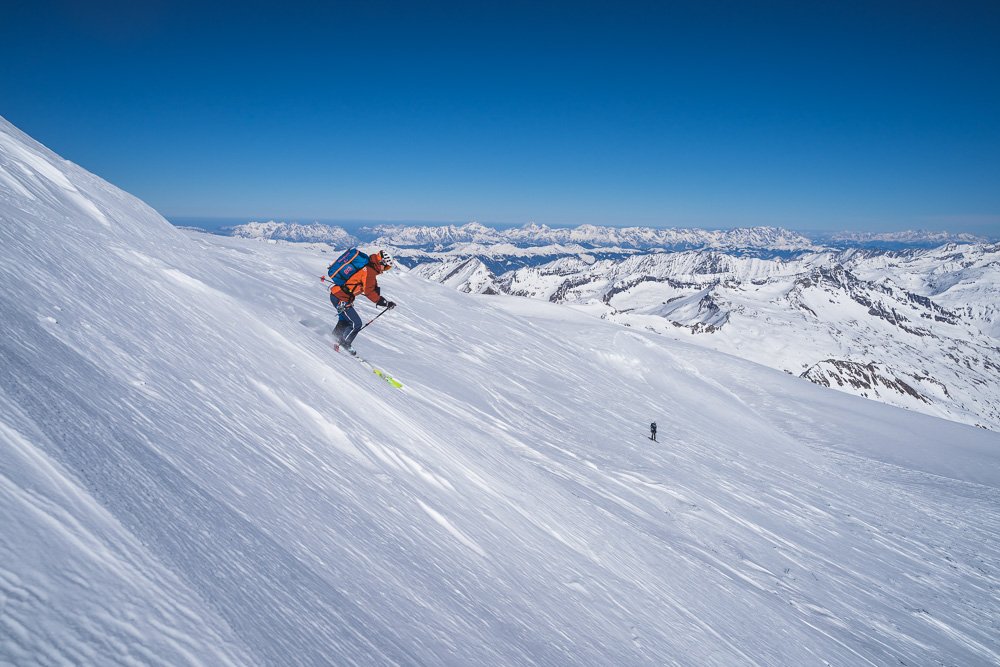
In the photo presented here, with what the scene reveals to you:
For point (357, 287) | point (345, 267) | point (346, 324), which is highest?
point (345, 267)

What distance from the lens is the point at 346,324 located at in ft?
34.7

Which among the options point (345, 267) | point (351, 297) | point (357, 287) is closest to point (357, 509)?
point (351, 297)

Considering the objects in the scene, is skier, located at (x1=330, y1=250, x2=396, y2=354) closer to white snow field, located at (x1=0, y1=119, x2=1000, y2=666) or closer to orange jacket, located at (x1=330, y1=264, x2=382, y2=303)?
orange jacket, located at (x1=330, y1=264, x2=382, y2=303)

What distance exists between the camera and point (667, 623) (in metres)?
5.58

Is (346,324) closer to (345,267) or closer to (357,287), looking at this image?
(357,287)

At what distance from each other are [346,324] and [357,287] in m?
0.91

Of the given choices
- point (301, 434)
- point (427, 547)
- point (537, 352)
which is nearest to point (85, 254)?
point (301, 434)

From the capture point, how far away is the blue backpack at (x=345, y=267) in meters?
10.4

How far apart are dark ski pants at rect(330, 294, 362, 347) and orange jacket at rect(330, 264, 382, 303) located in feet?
0.53

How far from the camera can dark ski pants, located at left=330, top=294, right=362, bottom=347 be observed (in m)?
10.4

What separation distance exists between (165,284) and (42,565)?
7.87 m

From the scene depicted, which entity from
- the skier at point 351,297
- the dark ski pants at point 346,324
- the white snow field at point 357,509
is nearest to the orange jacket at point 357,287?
the skier at point 351,297

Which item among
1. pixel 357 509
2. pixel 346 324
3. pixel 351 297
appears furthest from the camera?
pixel 346 324

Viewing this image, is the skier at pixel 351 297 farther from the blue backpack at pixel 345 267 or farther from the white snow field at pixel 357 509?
the white snow field at pixel 357 509
